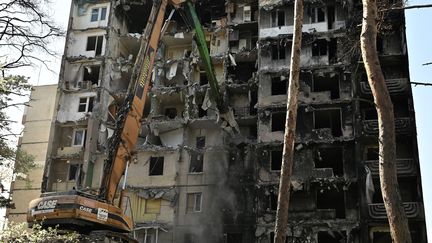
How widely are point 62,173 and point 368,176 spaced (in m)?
24.2

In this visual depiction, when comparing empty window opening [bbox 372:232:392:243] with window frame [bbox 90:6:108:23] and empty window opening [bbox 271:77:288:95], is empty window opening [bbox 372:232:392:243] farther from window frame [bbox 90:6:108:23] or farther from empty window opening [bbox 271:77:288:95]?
window frame [bbox 90:6:108:23]

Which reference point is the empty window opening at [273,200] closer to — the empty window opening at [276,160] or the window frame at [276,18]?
the empty window opening at [276,160]

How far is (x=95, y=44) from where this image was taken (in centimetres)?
4791

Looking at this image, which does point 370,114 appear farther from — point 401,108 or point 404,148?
point 404,148

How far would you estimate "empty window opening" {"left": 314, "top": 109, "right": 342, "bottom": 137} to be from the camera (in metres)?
40.2

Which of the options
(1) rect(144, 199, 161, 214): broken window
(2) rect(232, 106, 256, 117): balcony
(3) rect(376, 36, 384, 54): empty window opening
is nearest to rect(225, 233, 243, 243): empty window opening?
(1) rect(144, 199, 161, 214): broken window

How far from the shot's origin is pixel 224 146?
136 ft

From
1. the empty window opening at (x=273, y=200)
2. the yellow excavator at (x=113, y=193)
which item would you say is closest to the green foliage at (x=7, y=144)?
the yellow excavator at (x=113, y=193)

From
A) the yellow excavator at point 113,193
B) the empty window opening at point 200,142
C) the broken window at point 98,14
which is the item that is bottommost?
the yellow excavator at point 113,193

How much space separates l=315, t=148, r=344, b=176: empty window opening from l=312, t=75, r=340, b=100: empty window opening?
4498 mm

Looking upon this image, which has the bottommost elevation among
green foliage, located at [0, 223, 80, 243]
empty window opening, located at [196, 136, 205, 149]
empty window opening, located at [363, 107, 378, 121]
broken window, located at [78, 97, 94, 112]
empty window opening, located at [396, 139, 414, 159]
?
green foliage, located at [0, 223, 80, 243]

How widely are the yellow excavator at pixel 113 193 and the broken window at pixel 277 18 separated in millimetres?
20392

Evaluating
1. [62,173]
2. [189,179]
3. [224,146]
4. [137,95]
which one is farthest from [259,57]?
[137,95]

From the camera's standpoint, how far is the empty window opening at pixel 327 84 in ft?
136
